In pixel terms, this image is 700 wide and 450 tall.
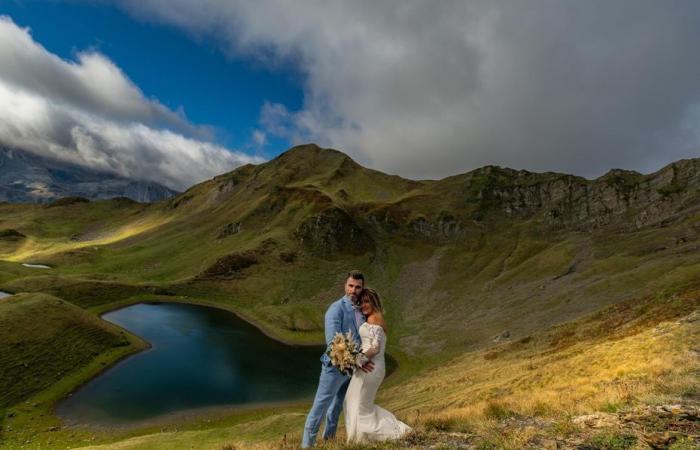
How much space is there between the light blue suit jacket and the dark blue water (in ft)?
184

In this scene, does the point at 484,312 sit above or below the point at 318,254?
below

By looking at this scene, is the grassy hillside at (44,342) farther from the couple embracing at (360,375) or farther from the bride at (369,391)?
the bride at (369,391)

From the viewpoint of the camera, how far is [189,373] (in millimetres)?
73938

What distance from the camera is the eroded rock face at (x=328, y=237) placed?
18821cm

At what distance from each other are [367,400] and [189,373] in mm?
73344

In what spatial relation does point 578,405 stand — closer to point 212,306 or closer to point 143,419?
point 143,419

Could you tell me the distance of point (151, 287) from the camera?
463 ft

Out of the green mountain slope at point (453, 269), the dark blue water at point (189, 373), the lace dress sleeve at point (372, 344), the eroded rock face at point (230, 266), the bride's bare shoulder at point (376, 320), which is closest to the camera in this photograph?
the lace dress sleeve at point (372, 344)

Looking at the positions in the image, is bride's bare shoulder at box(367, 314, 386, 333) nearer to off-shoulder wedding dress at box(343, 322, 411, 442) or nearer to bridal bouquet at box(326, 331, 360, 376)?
off-shoulder wedding dress at box(343, 322, 411, 442)

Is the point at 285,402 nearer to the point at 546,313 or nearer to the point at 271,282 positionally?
the point at 546,313

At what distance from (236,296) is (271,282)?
621 inches

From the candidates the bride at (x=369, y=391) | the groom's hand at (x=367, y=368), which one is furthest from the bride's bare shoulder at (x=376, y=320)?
the groom's hand at (x=367, y=368)

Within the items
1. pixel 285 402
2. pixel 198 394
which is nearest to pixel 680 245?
pixel 285 402

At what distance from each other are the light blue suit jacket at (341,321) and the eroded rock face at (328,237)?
173m
